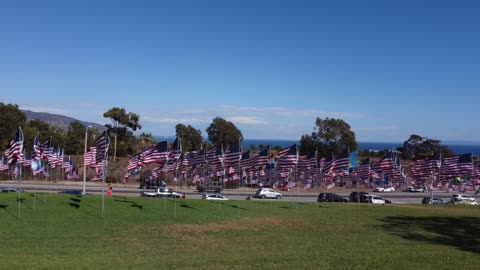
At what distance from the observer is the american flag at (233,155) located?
45000mm

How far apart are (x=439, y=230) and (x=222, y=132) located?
8013 centimetres

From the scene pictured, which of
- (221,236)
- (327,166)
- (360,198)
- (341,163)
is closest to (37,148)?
(221,236)

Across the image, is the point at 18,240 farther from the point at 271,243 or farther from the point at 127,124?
the point at 127,124

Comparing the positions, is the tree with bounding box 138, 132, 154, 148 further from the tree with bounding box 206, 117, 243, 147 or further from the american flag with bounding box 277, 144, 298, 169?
the american flag with bounding box 277, 144, 298, 169

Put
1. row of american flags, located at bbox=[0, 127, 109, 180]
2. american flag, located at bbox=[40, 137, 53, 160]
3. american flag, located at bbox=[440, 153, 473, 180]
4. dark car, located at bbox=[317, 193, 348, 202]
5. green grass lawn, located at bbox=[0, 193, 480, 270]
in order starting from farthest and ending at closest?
1. dark car, located at bbox=[317, 193, 348, 202]
2. american flag, located at bbox=[440, 153, 473, 180]
3. american flag, located at bbox=[40, 137, 53, 160]
4. row of american flags, located at bbox=[0, 127, 109, 180]
5. green grass lawn, located at bbox=[0, 193, 480, 270]

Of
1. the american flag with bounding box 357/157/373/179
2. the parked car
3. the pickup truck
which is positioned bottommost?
the pickup truck

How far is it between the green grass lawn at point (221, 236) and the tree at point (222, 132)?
224ft

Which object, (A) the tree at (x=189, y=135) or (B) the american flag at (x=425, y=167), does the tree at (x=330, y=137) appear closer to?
(A) the tree at (x=189, y=135)

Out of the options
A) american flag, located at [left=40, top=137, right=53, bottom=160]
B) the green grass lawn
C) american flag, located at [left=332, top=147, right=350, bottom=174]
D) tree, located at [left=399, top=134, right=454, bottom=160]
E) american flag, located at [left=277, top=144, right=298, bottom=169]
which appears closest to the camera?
the green grass lawn

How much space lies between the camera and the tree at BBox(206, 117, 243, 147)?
106 m

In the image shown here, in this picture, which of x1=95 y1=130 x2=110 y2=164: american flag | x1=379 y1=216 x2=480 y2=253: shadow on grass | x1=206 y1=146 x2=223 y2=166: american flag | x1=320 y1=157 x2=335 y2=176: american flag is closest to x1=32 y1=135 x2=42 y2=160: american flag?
x1=95 y1=130 x2=110 y2=164: american flag

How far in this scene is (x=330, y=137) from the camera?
9881 centimetres

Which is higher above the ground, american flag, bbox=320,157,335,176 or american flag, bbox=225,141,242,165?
american flag, bbox=225,141,242,165

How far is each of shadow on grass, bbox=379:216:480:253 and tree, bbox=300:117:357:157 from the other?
63.2 metres
